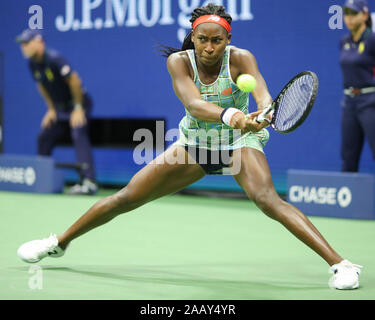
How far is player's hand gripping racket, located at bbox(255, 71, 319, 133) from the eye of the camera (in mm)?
4041

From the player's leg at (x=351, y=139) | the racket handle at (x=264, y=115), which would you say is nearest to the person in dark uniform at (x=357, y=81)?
the player's leg at (x=351, y=139)

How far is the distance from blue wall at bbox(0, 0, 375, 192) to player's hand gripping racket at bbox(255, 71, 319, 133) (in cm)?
460

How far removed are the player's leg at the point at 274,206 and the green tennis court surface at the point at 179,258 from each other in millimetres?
264

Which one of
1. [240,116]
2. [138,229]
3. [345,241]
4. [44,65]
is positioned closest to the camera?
[240,116]

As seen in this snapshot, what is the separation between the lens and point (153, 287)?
4.41 metres

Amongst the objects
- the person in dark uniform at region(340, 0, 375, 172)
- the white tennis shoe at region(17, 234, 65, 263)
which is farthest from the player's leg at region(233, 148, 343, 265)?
the person in dark uniform at region(340, 0, 375, 172)

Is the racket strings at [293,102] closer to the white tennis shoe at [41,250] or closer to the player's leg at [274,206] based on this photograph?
the player's leg at [274,206]

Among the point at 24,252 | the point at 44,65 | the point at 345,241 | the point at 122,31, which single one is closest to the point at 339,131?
the point at 345,241

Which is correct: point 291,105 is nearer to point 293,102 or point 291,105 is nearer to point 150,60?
point 293,102

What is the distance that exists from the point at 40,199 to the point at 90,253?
163 inches

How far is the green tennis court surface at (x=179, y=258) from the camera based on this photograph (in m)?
4.30

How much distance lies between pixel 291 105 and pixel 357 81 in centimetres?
387

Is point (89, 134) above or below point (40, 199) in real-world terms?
above

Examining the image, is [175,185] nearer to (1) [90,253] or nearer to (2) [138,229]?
(1) [90,253]
